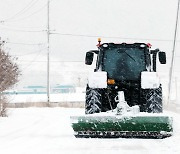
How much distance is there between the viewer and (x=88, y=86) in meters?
8.87

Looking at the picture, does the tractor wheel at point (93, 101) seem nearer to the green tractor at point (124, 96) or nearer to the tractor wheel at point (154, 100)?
the green tractor at point (124, 96)

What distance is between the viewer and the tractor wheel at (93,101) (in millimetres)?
8680

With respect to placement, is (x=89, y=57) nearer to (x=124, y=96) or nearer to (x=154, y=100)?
(x=124, y=96)

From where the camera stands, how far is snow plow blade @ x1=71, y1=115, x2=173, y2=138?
25.5 ft

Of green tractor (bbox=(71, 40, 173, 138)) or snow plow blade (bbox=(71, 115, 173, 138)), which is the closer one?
snow plow blade (bbox=(71, 115, 173, 138))

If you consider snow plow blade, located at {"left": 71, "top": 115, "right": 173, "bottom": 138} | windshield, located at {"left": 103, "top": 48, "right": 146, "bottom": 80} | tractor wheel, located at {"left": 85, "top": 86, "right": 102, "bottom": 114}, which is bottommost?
snow plow blade, located at {"left": 71, "top": 115, "right": 173, "bottom": 138}

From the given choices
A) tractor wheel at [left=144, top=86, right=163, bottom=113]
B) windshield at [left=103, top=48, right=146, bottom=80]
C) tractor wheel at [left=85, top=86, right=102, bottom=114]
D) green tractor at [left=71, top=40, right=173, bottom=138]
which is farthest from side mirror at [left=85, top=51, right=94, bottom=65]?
tractor wheel at [left=144, top=86, right=163, bottom=113]

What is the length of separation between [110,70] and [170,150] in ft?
9.45

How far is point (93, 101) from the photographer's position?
8.70 meters

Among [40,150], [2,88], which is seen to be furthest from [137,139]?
[2,88]

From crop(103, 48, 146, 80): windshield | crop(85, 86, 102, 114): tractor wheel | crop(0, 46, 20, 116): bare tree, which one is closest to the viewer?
crop(85, 86, 102, 114): tractor wheel

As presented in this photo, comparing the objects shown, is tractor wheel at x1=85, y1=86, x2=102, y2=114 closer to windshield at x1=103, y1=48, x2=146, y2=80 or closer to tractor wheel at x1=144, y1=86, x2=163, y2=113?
windshield at x1=103, y1=48, x2=146, y2=80

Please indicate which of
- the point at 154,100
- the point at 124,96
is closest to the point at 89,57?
the point at 124,96

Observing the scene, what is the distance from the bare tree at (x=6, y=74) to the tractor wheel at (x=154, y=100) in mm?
8728
